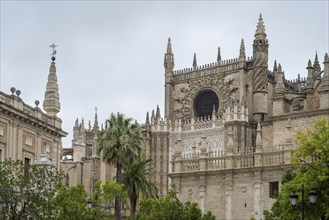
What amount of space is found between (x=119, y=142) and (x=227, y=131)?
67.1 feet

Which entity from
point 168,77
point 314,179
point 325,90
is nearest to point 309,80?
point 325,90

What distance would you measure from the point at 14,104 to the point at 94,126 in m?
42.6

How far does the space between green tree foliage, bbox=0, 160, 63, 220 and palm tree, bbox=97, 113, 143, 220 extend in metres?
10.7

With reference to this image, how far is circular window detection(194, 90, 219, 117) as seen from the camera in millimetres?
66875

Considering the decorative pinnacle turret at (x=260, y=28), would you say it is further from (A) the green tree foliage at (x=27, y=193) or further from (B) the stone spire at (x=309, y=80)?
(A) the green tree foliage at (x=27, y=193)

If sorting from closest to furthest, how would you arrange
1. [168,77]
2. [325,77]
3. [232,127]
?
[325,77], [232,127], [168,77]

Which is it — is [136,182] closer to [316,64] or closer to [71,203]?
[71,203]

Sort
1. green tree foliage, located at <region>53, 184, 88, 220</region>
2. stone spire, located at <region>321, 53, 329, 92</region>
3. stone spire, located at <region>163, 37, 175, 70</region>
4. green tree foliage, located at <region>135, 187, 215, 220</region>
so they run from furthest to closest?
stone spire, located at <region>163, 37, 175, 70</region> < stone spire, located at <region>321, 53, 329, 92</region> < green tree foliage, located at <region>135, 187, 215, 220</region> < green tree foliage, located at <region>53, 184, 88, 220</region>

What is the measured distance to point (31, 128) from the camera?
39.5 meters

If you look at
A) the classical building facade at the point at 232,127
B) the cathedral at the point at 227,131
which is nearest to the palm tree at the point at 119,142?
the cathedral at the point at 227,131

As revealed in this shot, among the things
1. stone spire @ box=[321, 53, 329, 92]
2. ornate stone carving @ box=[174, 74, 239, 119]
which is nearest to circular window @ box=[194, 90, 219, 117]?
ornate stone carving @ box=[174, 74, 239, 119]

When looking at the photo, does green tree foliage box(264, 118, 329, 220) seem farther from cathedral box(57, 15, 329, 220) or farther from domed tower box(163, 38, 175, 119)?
domed tower box(163, 38, 175, 119)

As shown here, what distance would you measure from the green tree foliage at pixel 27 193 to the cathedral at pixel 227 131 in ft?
52.2

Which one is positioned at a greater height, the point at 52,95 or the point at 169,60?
the point at 169,60
